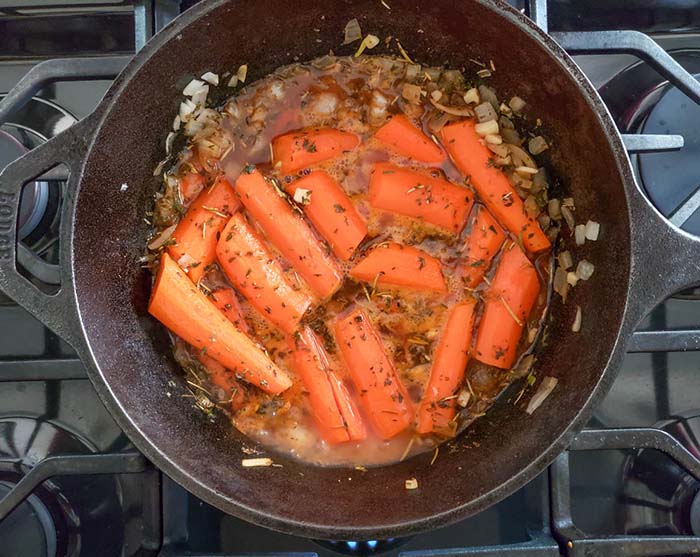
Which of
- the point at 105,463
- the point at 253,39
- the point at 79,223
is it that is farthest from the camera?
the point at 253,39

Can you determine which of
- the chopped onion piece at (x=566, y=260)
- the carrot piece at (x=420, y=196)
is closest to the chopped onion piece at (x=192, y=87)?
the carrot piece at (x=420, y=196)

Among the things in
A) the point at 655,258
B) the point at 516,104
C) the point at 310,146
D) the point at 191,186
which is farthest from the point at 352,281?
the point at 655,258

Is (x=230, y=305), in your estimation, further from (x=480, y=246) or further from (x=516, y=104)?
(x=516, y=104)

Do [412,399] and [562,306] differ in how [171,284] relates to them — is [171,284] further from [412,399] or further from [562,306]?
[562,306]

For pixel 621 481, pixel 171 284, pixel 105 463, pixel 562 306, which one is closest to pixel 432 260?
pixel 562 306

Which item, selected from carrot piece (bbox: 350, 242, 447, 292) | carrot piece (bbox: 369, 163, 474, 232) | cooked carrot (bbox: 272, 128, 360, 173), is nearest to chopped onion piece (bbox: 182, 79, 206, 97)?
cooked carrot (bbox: 272, 128, 360, 173)
